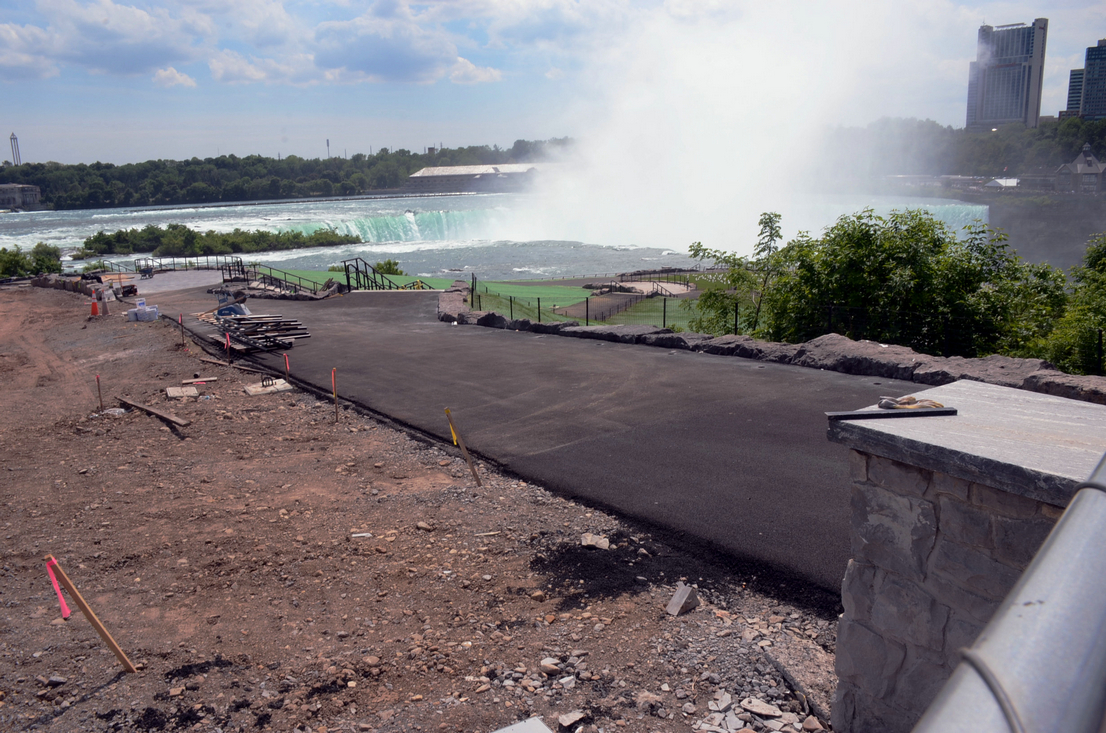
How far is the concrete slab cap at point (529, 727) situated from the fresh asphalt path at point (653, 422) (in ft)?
9.77

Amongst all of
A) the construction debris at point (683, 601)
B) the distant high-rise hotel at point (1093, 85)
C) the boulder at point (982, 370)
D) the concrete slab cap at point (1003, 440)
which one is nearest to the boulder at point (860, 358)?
the boulder at point (982, 370)

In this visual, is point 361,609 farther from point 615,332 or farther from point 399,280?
point 399,280

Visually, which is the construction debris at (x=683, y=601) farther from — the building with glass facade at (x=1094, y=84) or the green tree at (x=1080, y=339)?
the building with glass facade at (x=1094, y=84)

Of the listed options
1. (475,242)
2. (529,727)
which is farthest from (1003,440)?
(475,242)

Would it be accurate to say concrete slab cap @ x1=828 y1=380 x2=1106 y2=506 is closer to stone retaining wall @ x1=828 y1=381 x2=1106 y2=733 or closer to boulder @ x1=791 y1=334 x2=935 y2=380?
stone retaining wall @ x1=828 y1=381 x2=1106 y2=733

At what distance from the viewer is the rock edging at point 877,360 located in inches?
400

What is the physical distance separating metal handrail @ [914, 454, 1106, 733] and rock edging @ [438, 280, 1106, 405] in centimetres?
808

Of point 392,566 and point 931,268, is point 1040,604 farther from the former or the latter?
point 931,268

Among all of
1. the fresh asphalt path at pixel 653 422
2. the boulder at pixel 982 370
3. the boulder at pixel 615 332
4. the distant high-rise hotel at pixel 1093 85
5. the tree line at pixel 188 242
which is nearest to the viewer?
the fresh asphalt path at pixel 653 422

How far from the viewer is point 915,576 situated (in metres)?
3.72

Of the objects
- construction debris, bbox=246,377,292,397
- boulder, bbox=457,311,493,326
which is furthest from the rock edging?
construction debris, bbox=246,377,292,397

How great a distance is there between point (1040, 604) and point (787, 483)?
25.0 ft

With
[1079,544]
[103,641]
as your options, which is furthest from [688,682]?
[103,641]

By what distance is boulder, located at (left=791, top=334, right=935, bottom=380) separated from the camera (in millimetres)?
12422
